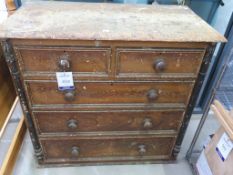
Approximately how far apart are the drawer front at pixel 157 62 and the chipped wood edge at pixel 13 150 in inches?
34.9

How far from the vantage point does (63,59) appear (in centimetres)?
97

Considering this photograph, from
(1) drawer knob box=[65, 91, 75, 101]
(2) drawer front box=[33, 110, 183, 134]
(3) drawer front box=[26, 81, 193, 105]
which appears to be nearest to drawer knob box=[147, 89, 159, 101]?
(3) drawer front box=[26, 81, 193, 105]

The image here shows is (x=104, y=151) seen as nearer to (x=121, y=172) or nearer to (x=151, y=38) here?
(x=121, y=172)

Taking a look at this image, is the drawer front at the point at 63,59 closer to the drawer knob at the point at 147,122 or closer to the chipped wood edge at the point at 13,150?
the drawer knob at the point at 147,122

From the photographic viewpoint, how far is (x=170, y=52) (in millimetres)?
1004

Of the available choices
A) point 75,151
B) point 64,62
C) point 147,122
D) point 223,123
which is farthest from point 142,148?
point 64,62

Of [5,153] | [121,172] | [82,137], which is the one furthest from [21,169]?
[121,172]

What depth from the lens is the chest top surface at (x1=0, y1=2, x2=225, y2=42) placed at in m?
0.92

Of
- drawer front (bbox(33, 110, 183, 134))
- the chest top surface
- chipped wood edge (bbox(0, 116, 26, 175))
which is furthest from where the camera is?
chipped wood edge (bbox(0, 116, 26, 175))

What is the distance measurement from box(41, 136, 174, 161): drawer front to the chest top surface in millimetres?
646

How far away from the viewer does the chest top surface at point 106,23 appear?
36.4 inches

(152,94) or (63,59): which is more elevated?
(63,59)

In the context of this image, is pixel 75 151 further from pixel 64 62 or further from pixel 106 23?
pixel 106 23

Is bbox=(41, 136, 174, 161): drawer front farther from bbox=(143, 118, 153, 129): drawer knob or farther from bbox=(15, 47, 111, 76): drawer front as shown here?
bbox=(15, 47, 111, 76): drawer front
